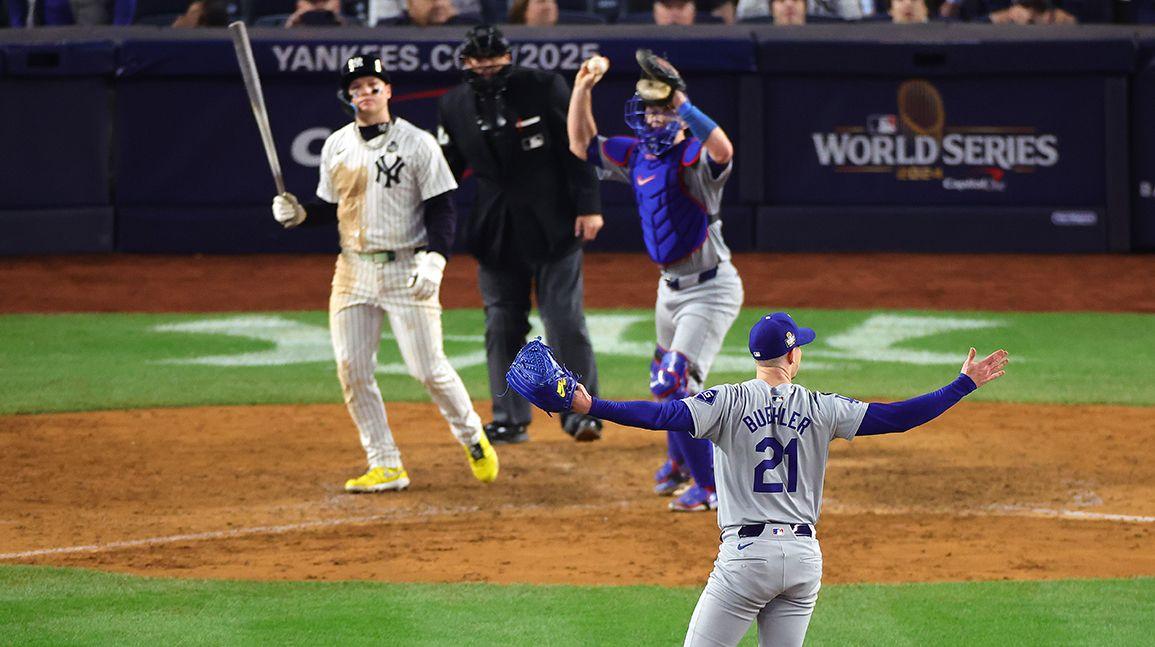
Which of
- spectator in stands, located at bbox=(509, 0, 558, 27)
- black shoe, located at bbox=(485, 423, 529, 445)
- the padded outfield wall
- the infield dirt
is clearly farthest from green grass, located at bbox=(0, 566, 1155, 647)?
spectator in stands, located at bbox=(509, 0, 558, 27)

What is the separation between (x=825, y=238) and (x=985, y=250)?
5.33 feet

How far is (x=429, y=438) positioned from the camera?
10.5 metres

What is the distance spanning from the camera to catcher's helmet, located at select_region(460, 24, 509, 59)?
9.51 meters

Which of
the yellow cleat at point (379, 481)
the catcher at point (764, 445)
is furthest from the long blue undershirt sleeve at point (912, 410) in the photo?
the yellow cleat at point (379, 481)

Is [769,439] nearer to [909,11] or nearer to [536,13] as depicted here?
[536,13]

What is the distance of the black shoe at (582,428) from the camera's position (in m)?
9.70

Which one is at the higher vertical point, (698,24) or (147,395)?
(698,24)

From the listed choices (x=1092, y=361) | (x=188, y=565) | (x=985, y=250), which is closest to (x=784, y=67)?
(x=985, y=250)

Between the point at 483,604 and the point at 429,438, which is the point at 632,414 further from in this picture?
the point at 429,438

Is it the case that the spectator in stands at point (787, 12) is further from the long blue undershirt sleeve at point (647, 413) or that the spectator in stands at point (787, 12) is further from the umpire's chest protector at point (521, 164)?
the long blue undershirt sleeve at point (647, 413)

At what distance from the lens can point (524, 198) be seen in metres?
10.0

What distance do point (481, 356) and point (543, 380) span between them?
8463 millimetres

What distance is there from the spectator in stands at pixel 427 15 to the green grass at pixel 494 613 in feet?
33.8

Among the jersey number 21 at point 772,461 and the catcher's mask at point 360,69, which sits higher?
the catcher's mask at point 360,69
